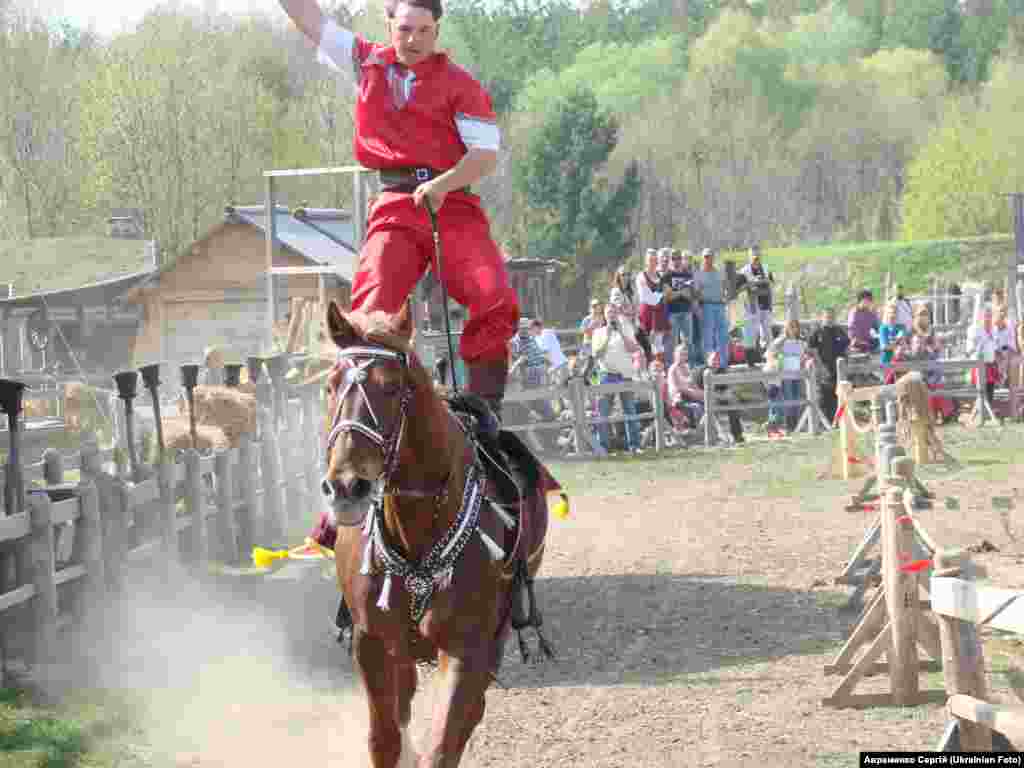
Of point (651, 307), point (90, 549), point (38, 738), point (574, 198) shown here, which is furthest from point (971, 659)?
point (574, 198)

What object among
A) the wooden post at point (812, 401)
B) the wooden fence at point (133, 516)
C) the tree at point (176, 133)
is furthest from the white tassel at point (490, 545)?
the tree at point (176, 133)

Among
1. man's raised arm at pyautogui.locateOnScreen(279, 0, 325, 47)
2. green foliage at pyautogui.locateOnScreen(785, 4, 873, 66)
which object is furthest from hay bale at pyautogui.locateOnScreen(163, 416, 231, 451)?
green foliage at pyautogui.locateOnScreen(785, 4, 873, 66)

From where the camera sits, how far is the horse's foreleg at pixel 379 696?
607 centimetres

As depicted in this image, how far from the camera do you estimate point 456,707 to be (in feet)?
19.0

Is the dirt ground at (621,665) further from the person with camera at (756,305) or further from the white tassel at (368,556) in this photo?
the person with camera at (756,305)

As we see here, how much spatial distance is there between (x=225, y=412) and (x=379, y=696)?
10453 millimetres

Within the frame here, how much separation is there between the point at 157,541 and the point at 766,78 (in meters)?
88.7

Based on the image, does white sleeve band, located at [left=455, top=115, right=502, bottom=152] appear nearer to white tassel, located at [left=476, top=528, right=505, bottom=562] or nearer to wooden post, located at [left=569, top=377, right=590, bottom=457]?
white tassel, located at [left=476, top=528, right=505, bottom=562]

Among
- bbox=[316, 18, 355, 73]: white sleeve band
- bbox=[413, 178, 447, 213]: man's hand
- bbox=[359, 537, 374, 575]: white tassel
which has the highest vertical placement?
bbox=[316, 18, 355, 73]: white sleeve band

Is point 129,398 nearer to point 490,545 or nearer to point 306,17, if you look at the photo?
point 306,17

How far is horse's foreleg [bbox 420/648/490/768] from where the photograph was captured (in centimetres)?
567

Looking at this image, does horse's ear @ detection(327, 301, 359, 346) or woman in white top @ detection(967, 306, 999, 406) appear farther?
woman in white top @ detection(967, 306, 999, 406)

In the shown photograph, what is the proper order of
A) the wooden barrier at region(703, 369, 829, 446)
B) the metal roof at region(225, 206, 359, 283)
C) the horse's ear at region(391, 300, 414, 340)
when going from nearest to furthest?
the horse's ear at region(391, 300, 414, 340)
the wooden barrier at region(703, 369, 829, 446)
the metal roof at region(225, 206, 359, 283)

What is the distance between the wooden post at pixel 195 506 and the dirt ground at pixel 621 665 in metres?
0.45
